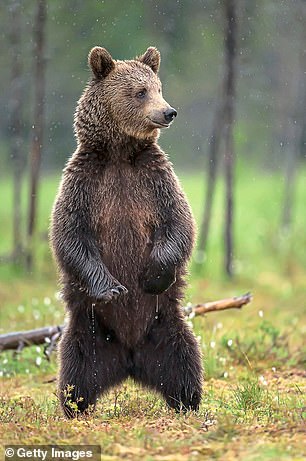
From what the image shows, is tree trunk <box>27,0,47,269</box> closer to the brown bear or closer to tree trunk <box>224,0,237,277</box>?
tree trunk <box>224,0,237,277</box>

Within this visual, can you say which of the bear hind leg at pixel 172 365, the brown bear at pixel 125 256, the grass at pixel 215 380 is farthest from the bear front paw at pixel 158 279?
the grass at pixel 215 380

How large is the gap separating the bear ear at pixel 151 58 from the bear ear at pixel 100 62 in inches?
12.5

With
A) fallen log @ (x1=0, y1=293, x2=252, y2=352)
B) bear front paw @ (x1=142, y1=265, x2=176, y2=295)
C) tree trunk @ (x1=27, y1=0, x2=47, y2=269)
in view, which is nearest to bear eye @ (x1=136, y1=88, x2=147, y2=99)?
bear front paw @ (x1=142, y1=265, x2=176, y2=295)

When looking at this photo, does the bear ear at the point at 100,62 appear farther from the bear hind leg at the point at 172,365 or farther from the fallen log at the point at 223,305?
the fallen log at the point at 223,305

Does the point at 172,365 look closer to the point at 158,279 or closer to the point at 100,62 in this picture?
the point at 158,279

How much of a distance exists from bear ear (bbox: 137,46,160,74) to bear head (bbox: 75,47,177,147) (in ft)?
0.48

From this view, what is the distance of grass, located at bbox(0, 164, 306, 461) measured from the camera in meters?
4.92

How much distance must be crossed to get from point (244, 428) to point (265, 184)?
2471cm

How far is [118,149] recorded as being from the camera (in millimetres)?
6332

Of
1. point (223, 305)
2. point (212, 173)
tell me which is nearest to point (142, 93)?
point (223, 305)

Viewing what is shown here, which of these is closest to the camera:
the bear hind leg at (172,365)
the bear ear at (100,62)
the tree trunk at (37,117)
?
the bear hind leg at (172,365)

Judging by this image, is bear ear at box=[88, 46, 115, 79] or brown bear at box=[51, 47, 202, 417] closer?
brown bear at box=[51, 47, 202, 417]

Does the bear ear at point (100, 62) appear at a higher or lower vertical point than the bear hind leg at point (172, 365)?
higher

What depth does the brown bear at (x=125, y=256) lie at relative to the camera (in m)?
6.17
